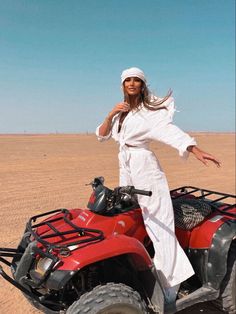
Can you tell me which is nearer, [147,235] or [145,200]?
[145,200]

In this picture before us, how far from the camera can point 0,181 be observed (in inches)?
480

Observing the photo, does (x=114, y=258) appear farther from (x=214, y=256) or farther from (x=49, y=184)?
(x=49, y=184)

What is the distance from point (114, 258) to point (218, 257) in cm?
108

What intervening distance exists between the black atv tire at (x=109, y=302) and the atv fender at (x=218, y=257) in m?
1.02

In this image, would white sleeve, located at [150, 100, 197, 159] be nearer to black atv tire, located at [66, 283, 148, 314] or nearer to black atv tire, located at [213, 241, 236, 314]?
black atv tire, located at [66, 283, 148, 314]

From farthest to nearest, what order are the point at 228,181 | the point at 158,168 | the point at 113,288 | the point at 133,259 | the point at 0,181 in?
the point at 228,181 < the point at 0,181 < the point at 158,168 < the point at 133,259 < the point at 113,288

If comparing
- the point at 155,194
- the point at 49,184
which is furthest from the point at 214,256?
the point at 49,184

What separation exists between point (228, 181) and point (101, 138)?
10230 mm

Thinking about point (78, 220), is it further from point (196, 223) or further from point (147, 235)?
point (196, 223)

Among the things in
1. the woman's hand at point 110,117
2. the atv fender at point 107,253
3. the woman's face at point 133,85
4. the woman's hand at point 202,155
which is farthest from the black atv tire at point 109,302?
the woman's face at point 133,85

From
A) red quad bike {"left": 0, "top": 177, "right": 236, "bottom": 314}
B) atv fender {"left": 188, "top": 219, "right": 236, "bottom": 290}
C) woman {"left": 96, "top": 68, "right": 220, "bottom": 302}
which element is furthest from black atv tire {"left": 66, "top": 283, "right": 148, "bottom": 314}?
atv fender {"left": 188, "top": 219, "right": 236, "bottom": 290}

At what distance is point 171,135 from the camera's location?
140 inches

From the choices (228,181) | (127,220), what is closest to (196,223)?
(127,220)

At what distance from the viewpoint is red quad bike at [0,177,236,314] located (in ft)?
10.4
